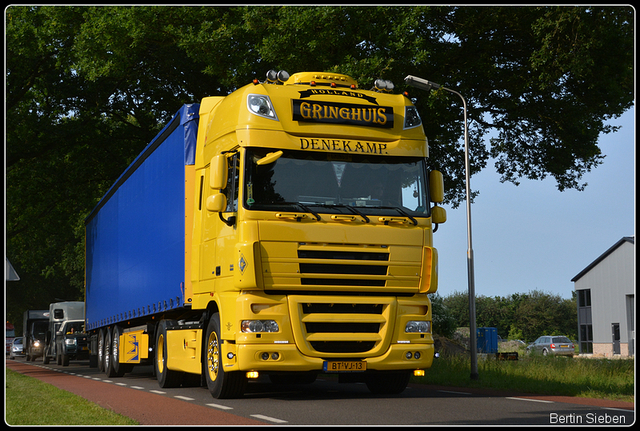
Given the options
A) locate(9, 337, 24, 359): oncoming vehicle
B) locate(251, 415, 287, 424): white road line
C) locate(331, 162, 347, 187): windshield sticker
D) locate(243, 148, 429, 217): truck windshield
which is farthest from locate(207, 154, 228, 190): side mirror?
locate(9, 337, 24, 359): oncoming vehicle

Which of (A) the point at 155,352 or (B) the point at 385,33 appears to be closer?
(A) the point at 155,352

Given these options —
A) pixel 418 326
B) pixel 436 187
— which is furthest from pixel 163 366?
pixel 436 187

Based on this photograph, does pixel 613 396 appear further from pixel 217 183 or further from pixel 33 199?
pixel 33 199

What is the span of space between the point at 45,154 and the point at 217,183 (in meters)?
21.5

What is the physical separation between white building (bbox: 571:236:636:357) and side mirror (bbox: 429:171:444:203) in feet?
134

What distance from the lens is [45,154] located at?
30203mm

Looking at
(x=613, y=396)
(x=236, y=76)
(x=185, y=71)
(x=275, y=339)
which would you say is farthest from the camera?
(x=185, y=71)

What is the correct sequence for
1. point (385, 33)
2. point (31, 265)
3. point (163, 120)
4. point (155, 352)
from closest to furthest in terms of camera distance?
point (155, 352) < point (385, 33) < point (163, 120) < point (31, 265)

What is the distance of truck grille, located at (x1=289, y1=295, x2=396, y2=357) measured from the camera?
10.6m

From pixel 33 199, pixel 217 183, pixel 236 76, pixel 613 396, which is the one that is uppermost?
pixel 236 76

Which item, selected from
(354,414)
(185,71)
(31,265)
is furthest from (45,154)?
(354,414)

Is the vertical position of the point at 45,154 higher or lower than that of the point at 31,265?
higher

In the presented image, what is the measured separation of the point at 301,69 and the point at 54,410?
1170 cm

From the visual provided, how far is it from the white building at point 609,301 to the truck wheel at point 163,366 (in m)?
39.9
